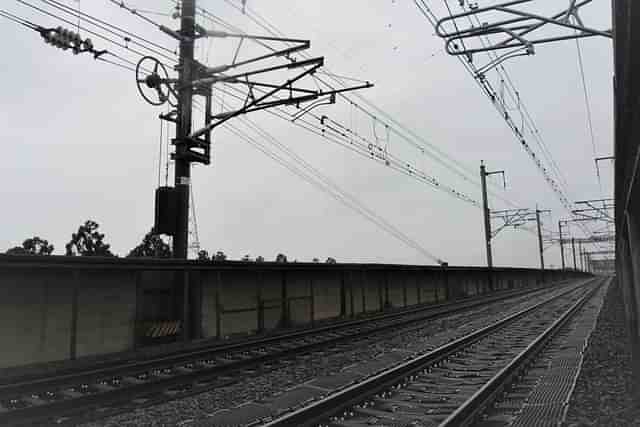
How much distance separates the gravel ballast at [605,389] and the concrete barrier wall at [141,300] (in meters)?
9.72

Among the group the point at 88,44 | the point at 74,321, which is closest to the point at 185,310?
the point at 74,321

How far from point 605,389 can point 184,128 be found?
513 inches

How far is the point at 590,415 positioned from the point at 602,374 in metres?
3.02

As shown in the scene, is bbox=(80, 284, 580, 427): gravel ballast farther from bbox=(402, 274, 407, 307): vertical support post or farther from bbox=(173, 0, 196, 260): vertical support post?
bbox=(402, 274, 407, 307): vertical support post

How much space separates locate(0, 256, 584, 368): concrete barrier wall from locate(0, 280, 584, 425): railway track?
1664mm

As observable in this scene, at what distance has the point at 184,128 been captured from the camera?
1452cm

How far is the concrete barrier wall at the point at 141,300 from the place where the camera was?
30.5ft

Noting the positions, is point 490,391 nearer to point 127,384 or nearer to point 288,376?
point 288,376

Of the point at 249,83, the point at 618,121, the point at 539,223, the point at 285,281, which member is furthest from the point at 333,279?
the point at 539,223

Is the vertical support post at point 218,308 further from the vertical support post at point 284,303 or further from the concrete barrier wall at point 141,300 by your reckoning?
the vertical support post at point 284,303

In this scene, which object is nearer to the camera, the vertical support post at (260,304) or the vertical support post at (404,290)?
the vertical support post at (260,304)

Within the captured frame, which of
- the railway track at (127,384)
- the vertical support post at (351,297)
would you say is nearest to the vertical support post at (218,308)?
the railway track at (127,384)

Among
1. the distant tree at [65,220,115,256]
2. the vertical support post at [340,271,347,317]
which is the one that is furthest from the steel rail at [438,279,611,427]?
the distant tree at [65,220,115,256]

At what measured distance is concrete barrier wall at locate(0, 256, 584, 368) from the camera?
9305mm
